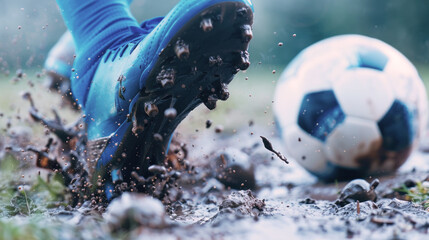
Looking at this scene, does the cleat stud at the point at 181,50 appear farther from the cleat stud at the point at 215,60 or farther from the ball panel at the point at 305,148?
the ball panel at the point at 305,148

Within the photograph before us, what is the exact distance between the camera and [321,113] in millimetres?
2449

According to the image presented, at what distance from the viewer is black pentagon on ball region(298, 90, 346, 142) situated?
2.44 m

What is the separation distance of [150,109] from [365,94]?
1376 mm

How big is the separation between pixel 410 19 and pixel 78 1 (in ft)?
29.3

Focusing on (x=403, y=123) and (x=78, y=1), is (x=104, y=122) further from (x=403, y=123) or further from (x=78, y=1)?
(x=403, y=123)

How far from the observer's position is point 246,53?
1.53 meters

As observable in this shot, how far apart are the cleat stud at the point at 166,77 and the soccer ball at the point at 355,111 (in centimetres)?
117

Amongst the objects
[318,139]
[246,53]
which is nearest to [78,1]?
[246,53]

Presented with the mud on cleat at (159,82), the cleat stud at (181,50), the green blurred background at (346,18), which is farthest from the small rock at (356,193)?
the green blurred background at (346,18)

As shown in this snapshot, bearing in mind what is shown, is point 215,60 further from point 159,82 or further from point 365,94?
point 365,94

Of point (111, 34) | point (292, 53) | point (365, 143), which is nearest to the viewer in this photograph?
point (111, 34)

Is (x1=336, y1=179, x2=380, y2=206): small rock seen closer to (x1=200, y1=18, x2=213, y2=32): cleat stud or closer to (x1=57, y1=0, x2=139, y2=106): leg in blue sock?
(x1=200, y1=18, x2=213, y2=32): cleat stud

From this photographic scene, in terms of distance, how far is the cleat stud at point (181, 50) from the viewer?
1419mm

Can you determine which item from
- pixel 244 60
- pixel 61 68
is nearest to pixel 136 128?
pixel 244 60
